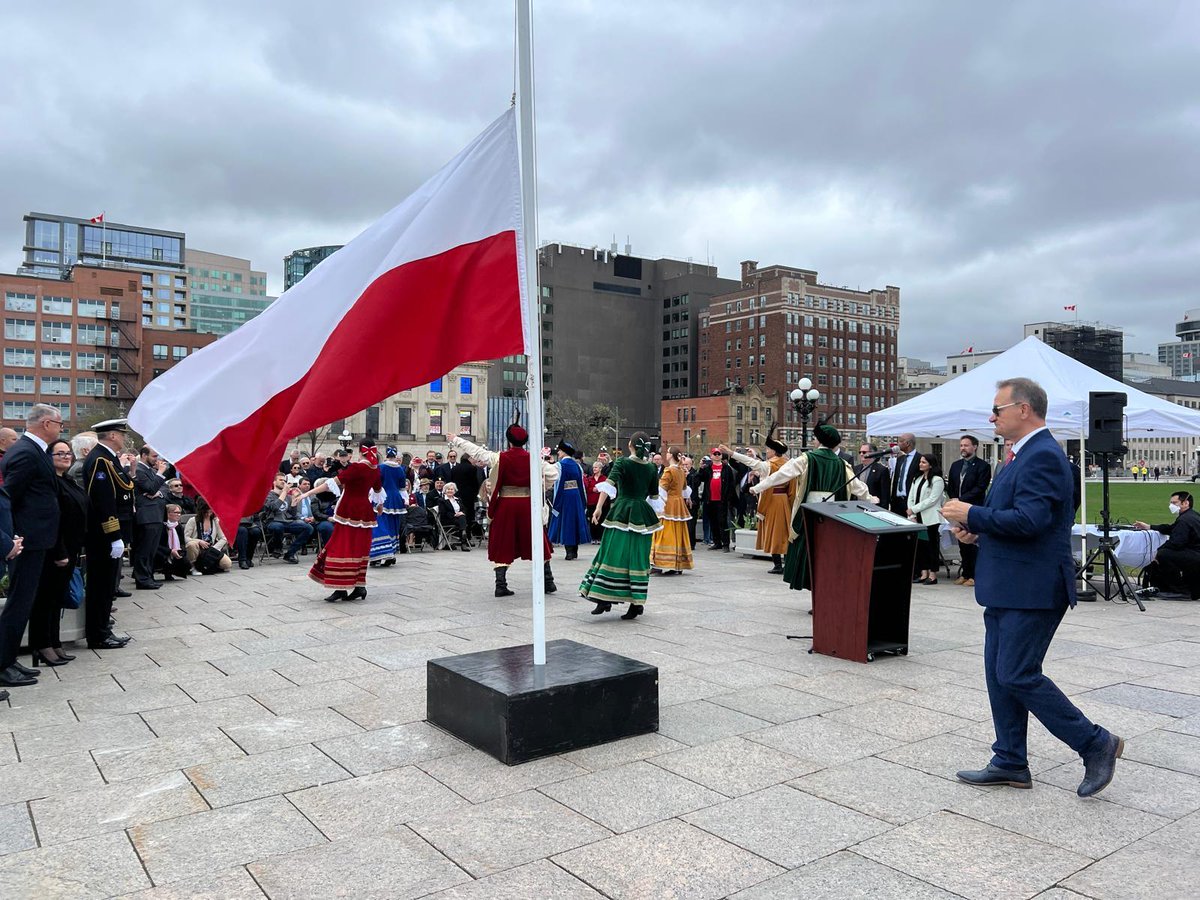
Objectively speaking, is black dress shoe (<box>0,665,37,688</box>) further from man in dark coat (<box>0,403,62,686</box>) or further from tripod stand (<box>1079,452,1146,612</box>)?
tripod stand (<box>1079,452,1146,612</box>)

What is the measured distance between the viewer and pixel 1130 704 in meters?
6.12

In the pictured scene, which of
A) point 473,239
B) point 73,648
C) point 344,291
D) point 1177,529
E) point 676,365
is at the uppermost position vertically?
point 676,365

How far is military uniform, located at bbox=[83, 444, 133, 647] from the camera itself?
8.05 meters

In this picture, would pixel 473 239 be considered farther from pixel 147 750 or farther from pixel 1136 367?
pixel 1136 367

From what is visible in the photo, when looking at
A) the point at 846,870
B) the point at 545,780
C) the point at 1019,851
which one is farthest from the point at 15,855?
the point at 1019,851

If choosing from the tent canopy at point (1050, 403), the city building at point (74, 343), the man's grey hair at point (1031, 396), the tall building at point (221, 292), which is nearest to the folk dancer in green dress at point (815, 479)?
the tent canopy at point (1050, 403)

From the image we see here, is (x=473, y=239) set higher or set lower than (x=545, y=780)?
higher

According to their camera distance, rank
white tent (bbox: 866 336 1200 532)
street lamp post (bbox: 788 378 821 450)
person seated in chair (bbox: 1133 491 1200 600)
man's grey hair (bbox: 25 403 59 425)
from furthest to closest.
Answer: street lamp post (bbox: 788 378 821 450)
white tent (bbox: 866 336 1200 532)
person seated in chair (bbox: 1133 491 1200 600)
man's grey hair (bbox: 25 403 59 425)

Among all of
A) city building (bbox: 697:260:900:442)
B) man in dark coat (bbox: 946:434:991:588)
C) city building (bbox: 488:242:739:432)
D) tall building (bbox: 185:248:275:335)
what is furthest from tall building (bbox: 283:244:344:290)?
man in dark coat (bbox: 946:434:991:588)

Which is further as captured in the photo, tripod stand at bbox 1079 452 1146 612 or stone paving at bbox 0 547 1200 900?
tripod stand at bbox 1079 452 1146 612

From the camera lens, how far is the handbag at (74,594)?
7.89m

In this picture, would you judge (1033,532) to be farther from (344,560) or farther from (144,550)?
(144,550)

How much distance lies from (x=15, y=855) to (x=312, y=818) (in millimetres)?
1196

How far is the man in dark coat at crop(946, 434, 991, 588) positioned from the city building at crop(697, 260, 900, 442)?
105992mm
